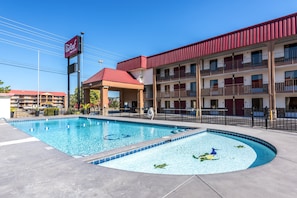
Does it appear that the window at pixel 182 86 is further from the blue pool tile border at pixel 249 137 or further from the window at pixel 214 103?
the blue pool tile border at pixel 249 137

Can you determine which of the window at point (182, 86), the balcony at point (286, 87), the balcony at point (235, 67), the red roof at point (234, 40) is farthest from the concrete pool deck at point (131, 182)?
the window at point (182, 86)

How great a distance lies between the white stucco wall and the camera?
62.6 ft

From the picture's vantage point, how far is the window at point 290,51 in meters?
16.4

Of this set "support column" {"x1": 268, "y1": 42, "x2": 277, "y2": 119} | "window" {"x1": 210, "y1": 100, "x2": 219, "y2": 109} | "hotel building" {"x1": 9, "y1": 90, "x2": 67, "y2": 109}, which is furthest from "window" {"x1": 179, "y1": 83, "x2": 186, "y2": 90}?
"hotel building" {"x1": 9, "y1": 90, "x2": 67, "y2": 109}

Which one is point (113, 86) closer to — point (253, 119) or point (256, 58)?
point (253, 119)

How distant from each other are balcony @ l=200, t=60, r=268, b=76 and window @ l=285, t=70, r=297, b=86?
2151mm

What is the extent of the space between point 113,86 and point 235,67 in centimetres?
1597

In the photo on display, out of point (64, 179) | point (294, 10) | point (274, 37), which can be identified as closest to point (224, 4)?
point (274, 37)

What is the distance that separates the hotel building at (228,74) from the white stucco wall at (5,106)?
372 inches

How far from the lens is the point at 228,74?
20.8 m

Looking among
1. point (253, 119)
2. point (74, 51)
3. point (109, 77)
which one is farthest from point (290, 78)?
point (74, 51)

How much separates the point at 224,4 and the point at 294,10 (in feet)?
25.9

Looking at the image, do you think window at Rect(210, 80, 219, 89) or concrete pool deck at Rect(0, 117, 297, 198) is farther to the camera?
window at Rect(210, 80, 219, 89)

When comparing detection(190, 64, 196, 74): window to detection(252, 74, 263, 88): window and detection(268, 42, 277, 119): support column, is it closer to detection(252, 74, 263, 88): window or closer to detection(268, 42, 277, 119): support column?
detection(252, 74, 263, 88): window
